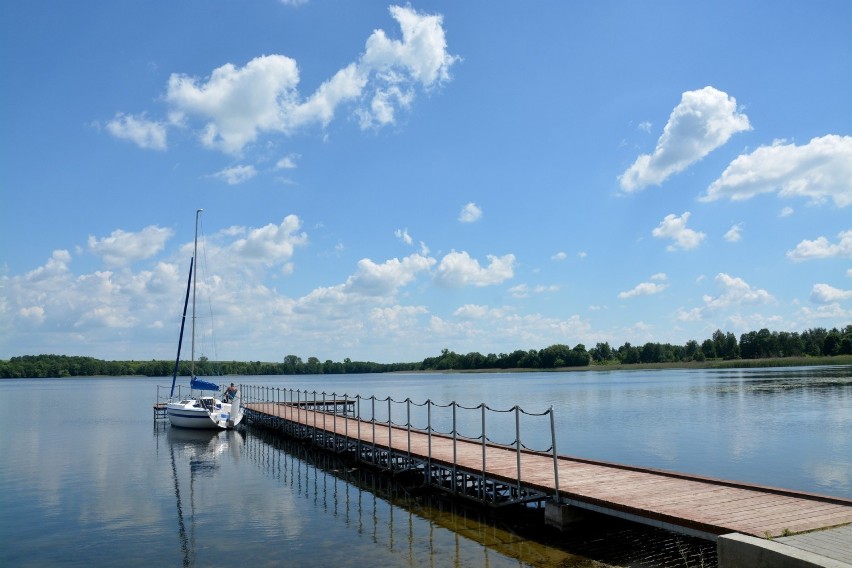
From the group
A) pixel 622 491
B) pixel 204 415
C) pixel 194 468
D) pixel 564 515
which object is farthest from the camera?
pixel 204 415

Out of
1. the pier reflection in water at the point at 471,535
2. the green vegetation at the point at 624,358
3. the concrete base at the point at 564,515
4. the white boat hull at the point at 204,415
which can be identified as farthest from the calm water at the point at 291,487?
the green vegetation at the point at 624,358

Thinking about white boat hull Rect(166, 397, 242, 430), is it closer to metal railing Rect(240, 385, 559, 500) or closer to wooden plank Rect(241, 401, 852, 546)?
metal railing Rect(240, 385, 559, 500)

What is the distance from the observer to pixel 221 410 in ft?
112

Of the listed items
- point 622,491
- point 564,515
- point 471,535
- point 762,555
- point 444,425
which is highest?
point 762,555

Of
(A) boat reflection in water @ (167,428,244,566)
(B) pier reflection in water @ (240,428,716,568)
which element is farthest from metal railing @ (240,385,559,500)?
(A) boat reflection in water @ (167,428,244,566)

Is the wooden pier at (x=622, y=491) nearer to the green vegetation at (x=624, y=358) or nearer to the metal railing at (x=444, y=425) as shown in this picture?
the metal railing at (x=444, y=425)

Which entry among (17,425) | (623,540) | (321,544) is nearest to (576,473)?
(623,540)

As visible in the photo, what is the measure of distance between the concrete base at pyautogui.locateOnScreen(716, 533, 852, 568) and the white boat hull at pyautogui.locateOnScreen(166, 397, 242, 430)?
29294 millimetres

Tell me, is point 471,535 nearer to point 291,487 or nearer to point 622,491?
point 622,491

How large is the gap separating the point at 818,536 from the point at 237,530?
425 inches

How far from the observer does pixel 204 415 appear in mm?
33281

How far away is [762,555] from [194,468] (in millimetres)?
19867

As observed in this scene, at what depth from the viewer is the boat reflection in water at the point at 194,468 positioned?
14047 millimetres

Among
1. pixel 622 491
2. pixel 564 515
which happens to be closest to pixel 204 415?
pixel 564 515
